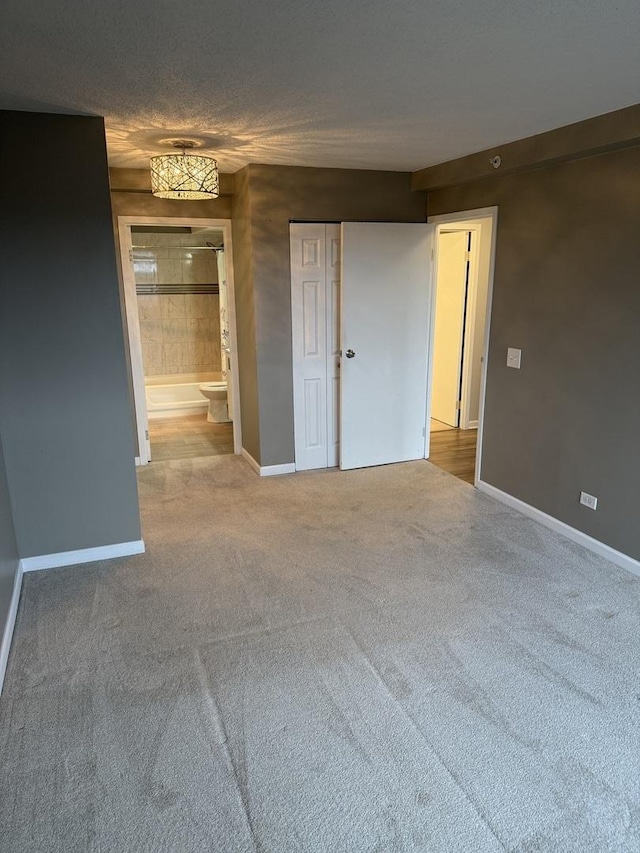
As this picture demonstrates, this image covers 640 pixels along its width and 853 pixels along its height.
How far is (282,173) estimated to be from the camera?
14.2 ft

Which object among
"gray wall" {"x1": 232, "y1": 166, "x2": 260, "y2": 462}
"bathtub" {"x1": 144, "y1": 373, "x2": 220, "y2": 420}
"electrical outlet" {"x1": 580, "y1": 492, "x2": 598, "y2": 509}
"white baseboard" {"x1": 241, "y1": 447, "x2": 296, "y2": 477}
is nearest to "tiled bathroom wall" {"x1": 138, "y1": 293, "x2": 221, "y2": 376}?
"bathtub" {"x1": 144, "y1": 373, "x2": 220, "y2": 420}

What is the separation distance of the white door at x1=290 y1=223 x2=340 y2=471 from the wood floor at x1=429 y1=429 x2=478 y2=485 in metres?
0.99

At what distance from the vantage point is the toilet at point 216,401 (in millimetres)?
6641

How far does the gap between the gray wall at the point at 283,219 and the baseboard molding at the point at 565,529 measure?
169 cm

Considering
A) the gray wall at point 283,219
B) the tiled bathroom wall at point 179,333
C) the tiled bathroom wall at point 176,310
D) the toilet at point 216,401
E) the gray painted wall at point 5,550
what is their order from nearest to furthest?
the gray painted wall at point 5,550, the gray wall at point 283,219, the toilet at point 216,401, the tiled bathroom wall at point 176,310, the tiled bathroom wall at point 179,333

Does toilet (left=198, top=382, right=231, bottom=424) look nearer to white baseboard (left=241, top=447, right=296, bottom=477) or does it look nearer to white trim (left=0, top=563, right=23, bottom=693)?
white baseboard (left=241, top=447, right=296, bottom=477)

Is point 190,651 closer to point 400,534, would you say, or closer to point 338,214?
point 400,534

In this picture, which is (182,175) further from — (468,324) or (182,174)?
(468,324)

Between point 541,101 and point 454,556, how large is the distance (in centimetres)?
241

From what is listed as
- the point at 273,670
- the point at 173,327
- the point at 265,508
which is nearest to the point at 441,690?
the point at 273,670

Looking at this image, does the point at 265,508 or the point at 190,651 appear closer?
the point at 190,651

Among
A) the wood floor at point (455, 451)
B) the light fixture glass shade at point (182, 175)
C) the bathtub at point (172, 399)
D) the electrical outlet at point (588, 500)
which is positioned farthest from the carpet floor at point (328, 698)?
the bathtub at point (172, 399)

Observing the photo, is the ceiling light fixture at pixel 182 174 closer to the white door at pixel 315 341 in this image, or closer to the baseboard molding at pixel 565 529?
the white door at pixel 315 341

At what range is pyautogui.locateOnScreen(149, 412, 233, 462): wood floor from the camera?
18.3ft
